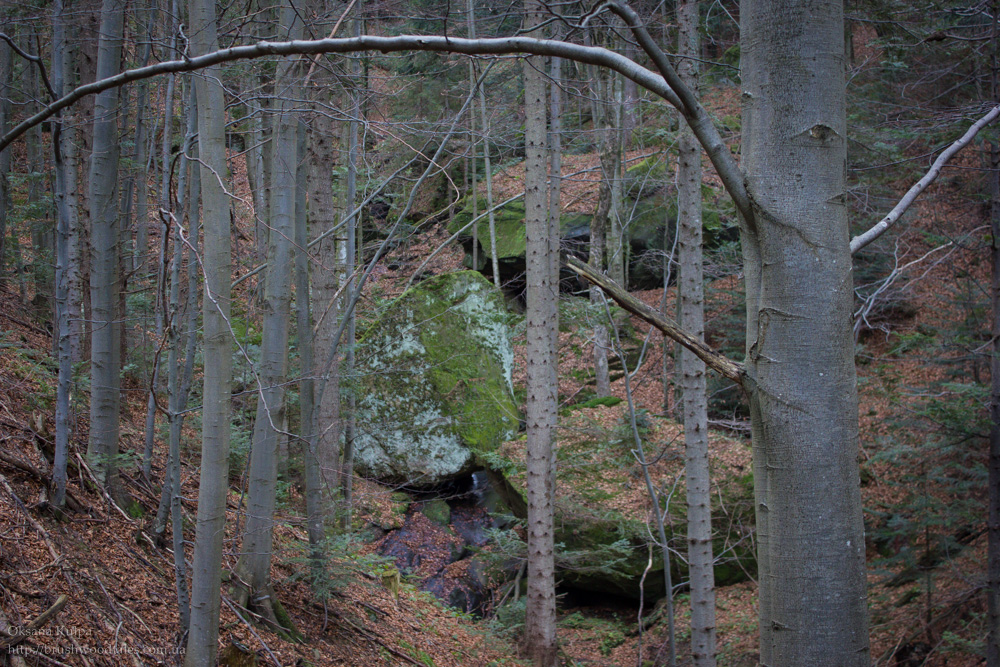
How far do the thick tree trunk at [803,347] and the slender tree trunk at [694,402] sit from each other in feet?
11.4

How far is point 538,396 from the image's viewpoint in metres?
6.88

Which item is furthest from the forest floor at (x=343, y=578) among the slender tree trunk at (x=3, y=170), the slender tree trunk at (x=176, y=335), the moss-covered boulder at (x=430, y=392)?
the moss-covered boulder at (x=430, y=392)

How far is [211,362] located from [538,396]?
159 inches

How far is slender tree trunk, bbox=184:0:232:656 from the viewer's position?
3.42 metres

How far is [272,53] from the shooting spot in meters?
1.83

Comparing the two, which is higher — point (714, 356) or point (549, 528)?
point (714, 356)

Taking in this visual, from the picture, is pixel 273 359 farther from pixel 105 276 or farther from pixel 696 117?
pixel 696 117

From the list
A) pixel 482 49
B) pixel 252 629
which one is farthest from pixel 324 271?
pixel 482 49

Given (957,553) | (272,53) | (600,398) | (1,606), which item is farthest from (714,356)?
(600,398)

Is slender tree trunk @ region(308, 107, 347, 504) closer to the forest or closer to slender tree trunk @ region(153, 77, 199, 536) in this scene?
the forest

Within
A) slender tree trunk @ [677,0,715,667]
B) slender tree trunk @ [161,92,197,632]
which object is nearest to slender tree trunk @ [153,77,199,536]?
slender tree trunk @ [161,92,197,632]

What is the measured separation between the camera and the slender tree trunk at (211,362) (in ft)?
11.2

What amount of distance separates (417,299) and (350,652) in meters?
7.06

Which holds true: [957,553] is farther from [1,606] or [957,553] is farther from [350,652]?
[1,606]
